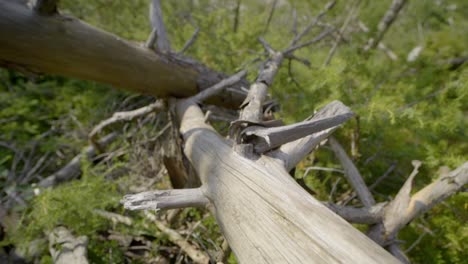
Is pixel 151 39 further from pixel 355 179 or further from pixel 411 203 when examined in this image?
pixel 411 203

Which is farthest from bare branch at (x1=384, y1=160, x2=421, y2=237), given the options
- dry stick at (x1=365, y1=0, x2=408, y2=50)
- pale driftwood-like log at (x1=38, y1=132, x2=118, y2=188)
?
pale driftwood-like log at (x1=38, y1=132, x2=118, y2=188)

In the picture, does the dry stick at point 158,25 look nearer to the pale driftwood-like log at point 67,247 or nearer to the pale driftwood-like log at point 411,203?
the pale driftwood-like log at point 67,247

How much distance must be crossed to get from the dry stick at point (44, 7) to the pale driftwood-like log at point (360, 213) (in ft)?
7.37

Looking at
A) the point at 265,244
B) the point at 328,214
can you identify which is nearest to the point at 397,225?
the point at 328,214

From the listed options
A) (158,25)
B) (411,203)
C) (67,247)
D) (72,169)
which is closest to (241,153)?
(411,203)

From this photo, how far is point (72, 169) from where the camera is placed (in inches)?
126

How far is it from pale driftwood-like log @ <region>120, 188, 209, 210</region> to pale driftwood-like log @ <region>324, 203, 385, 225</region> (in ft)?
2.53

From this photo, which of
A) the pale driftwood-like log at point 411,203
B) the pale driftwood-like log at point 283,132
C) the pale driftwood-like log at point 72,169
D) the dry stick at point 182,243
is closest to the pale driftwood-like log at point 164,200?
the pale driftwood-like log at point 283,132

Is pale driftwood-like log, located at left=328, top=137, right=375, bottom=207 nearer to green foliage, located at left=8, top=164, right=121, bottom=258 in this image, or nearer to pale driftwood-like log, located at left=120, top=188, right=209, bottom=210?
pale driftwood-like log, located at left=120, top=188, right=209, bottom=210

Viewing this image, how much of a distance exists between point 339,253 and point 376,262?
103 millimetres

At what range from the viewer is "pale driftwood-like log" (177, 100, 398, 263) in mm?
901

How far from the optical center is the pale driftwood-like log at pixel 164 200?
1283 mm

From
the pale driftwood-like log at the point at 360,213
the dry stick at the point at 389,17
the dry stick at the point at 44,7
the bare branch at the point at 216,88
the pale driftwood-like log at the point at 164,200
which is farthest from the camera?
the dry stick at the point at 389,17

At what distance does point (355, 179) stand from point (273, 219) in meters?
1.31
